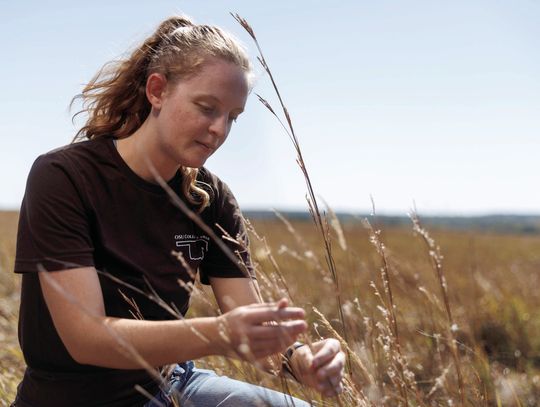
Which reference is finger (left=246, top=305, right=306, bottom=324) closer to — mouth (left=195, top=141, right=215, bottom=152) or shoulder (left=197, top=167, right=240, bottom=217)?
mouth (left=195, top=141, right=215, bottom=152)

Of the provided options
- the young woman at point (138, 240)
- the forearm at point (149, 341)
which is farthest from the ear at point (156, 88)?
the forearm at point (149, 341)

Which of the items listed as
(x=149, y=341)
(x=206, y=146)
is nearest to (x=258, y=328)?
(x=149, y=341)

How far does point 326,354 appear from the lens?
52.4 inches

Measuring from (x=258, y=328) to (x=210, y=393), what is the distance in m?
0.74

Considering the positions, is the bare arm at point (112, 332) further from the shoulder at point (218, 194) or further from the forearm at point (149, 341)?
the shoulder at point (218, 194)

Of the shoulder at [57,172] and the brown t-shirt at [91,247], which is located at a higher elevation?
the shoulder at [57,172]

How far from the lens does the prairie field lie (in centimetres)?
147

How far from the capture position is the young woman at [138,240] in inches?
53.7

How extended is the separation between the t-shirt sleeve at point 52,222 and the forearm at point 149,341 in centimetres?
20

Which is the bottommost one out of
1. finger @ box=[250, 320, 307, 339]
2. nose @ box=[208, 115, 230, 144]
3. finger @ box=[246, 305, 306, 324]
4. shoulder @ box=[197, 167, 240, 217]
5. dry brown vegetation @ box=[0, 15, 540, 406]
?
dry brown vegetation @ box=[0, 15, 540, 406]

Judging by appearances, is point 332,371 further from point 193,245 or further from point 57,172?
point 57,172

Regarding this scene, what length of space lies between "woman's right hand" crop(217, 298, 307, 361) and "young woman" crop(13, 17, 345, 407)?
0.34 ft

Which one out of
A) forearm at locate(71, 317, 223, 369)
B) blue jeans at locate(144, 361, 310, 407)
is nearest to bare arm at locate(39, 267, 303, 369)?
forearm at locate(71, 317, 223, 369)

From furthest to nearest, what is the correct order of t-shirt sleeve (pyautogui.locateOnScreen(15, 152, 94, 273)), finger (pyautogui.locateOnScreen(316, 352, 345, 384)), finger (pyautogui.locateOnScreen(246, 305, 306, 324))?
t-shirt sleeve (pyautogui.locateOnScreen(15, 152, 94, 273)) → finger (pyautogui.locateOnScreen(316, 352, 345, 384)) → finger (pyautogui.locateOnScreen(246, 305, 306, 324))
